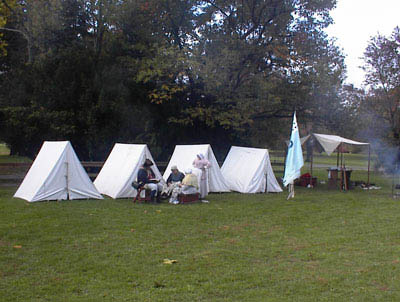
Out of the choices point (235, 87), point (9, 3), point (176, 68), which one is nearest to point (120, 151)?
point (176, 68)

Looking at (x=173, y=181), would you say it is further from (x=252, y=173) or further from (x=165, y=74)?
(x=165, y=74)

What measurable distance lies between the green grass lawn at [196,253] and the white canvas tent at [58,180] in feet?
1.84

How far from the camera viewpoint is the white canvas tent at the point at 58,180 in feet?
37.7

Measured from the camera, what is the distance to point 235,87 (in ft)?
60.6

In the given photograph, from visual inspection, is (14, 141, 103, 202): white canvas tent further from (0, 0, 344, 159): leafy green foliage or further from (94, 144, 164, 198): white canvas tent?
(0, 0, 344, 159): leafy green foliage

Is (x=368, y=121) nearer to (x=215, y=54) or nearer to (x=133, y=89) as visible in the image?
(x=215, y=54)

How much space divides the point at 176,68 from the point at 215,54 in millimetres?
1588

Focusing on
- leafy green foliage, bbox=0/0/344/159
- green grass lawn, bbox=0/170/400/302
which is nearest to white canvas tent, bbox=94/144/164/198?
green grass lawn, bbox=0/170/400/302

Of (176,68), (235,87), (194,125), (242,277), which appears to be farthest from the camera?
(194,125)

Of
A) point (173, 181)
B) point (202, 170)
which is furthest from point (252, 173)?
point (173, 181)

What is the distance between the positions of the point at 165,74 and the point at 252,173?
18.3 ft

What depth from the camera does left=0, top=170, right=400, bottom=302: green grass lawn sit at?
4.78 meters

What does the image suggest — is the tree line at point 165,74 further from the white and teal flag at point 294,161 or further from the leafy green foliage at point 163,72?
the white and teal flag at point 294,161

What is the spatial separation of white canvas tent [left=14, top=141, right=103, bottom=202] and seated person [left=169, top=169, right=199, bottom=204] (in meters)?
2.03
